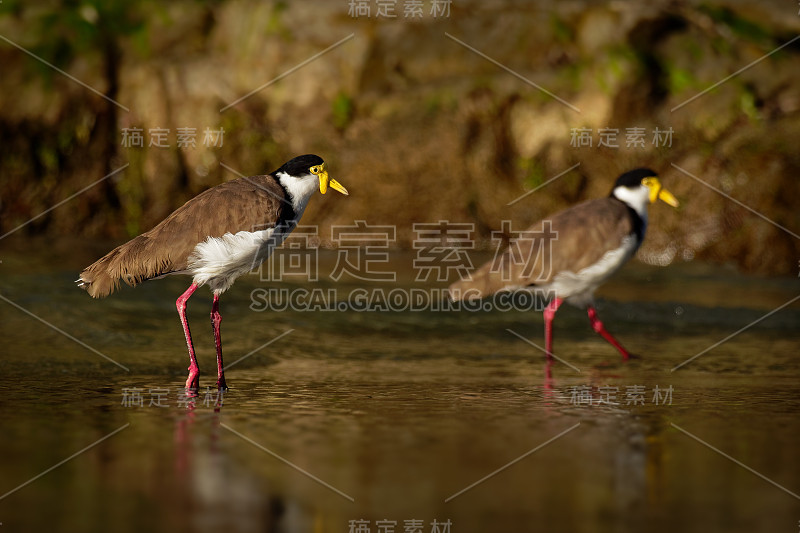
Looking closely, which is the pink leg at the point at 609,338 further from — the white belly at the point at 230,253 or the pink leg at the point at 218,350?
the pink leg at the point at 218,350

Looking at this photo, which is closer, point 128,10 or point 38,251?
point 38,251

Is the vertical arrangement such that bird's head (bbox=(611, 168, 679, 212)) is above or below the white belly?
above

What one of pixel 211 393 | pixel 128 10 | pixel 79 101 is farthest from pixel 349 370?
pixel 128 10

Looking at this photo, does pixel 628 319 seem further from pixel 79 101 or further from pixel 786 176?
pixel 79 101

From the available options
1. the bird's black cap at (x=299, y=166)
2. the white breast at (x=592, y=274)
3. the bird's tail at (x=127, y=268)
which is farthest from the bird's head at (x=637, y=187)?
the bird's tail at (x=127, y=268)

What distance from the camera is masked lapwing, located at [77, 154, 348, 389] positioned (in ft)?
24.4

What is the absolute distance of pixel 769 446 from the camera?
560 centimetres

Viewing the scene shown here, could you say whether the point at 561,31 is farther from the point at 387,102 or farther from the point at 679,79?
the point at 387,102

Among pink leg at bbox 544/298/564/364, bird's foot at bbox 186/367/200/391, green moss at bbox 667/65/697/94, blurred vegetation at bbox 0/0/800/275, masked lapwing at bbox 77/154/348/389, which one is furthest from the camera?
green moss at bbox 667/65/697/94

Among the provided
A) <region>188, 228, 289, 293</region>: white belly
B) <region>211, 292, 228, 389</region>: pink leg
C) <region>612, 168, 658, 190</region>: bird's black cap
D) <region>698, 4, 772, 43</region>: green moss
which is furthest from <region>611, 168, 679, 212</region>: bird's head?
<region>698, 4, 772, 43</region>: green moss

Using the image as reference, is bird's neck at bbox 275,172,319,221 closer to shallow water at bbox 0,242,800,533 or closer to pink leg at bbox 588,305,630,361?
shallow water at bbox 0,242,800,533

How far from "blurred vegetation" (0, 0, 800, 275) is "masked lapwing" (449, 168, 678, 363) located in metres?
6.72

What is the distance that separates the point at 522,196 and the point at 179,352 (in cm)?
902

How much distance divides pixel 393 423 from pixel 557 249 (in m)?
3.69
